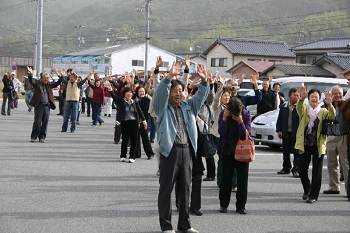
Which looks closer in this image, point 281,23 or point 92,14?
point 281,23

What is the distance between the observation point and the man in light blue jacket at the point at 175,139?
7.22m

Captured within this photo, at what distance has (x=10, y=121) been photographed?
24.4 metres

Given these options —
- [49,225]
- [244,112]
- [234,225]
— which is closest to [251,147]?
[244,112]

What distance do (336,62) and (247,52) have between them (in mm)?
17095

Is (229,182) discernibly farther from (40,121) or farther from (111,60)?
(111,60)

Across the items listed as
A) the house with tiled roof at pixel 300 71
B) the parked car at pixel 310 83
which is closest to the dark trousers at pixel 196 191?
the parked car at pixel 310 83

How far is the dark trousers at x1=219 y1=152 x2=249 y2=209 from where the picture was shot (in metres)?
8.66

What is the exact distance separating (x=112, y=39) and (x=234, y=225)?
374ft

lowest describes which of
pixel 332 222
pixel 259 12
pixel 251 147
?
pixel 332 222

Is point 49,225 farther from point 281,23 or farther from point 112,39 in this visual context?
point 281,23

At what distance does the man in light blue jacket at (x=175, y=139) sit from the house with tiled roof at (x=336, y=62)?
36773 millimetres

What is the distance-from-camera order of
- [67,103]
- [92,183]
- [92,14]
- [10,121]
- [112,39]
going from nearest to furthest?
[92,183], [67,103], [10,121], [112,39], [92,14]

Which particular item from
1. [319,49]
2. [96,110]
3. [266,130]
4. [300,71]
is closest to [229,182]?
[266,130]

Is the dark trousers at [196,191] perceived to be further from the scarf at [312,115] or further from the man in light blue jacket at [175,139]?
the scarf at [312,115]
